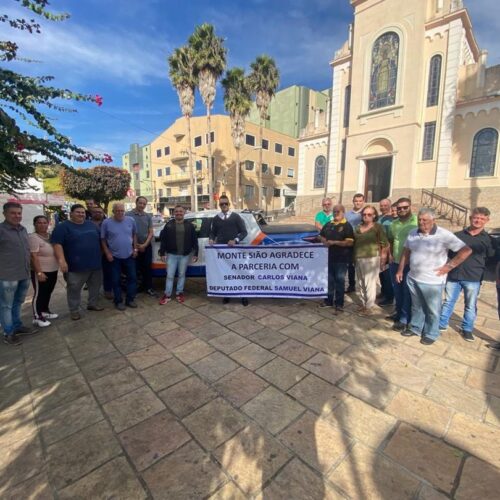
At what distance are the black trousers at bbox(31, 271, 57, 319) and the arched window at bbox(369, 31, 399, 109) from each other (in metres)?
20.0

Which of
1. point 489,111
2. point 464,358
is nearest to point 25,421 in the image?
point 464,358

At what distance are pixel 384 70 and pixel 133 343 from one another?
833 inches

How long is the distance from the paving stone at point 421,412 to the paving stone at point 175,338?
2393 mm

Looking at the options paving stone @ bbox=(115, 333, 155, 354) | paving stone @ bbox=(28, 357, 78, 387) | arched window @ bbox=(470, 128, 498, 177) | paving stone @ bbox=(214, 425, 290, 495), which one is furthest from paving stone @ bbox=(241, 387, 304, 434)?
arched window @ bbox=(470, 128, 498, 177)

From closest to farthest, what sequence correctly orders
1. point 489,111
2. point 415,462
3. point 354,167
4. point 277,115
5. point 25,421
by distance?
1. point 415,462
2. point 25,421
3. point 489,111
4. point 354,167
5. point 277,115

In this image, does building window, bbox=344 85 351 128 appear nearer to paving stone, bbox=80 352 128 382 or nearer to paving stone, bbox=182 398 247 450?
paving stone, bbox=80 352 128 382

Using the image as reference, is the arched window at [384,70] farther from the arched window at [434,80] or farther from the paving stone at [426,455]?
the paving stone at [426,455]

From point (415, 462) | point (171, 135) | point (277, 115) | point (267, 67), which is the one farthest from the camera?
point (277, 115)

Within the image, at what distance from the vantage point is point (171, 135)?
39.3m

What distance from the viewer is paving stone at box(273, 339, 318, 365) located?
313 cm

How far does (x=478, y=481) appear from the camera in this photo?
1710 millimetres

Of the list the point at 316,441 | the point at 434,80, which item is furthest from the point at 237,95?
the point at 316,441

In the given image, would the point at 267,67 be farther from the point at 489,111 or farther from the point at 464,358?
the point at 464,358

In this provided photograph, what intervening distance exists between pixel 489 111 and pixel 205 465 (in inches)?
804
